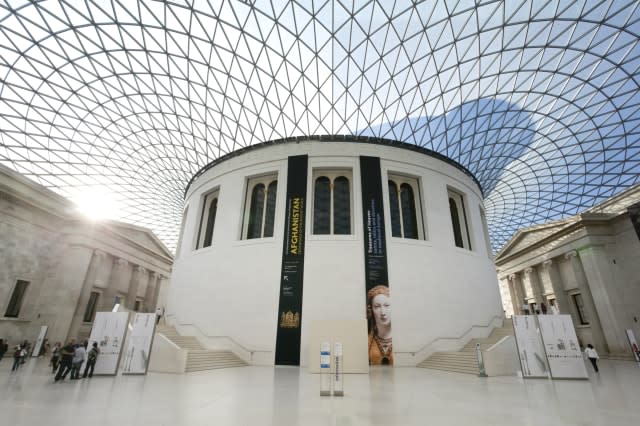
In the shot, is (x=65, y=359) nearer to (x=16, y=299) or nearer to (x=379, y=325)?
(x=379, y=325)

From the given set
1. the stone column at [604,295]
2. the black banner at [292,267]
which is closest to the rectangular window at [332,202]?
the black banner at [292,267]

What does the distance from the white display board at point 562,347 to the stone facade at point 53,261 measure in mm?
35909

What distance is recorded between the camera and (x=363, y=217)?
72.1 ft

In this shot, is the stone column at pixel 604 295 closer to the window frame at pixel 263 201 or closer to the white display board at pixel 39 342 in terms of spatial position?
the window frame at pixel 263 201

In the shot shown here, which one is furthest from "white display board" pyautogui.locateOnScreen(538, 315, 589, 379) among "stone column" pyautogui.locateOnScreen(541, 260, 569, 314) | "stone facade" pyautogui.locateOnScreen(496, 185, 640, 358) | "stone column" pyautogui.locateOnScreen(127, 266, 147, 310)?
"stone column" pyautogui.locateOnScreen(127, 266, 147, 310)

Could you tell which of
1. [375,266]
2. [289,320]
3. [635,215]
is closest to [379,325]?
[375,266]

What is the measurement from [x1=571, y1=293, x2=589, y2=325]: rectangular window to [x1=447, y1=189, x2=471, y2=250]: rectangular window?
14702 millimetres

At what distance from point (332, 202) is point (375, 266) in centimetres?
626

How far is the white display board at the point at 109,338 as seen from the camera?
39.8ft

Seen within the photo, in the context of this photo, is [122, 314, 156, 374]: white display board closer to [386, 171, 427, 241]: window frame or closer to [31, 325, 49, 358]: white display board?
[31, 325, 49, 358]: white display board

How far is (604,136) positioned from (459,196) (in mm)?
15325

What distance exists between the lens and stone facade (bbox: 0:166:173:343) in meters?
22.7

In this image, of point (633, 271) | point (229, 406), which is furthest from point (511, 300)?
point (229, 406)

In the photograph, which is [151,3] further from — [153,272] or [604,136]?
[604,136]
